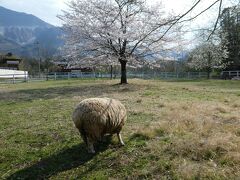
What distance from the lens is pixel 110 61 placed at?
30172mm

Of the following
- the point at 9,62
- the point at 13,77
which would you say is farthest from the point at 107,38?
the point at 9,62

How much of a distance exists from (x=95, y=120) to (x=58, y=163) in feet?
4.54

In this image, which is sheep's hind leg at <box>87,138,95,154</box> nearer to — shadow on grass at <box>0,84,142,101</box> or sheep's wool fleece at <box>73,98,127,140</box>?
sheep's wool fleece at <box>73,98,127,140</box>

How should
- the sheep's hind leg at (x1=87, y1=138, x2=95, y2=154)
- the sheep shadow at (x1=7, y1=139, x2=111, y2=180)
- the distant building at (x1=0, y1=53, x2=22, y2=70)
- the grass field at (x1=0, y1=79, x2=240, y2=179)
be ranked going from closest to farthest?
1. the grass field at (x1=0, y1=79, x2=240, y2=179)
2. the sheep shadow at (x1=7, y1=139, x2=111, y2=180)
3. the sheep's hind leg at (x1=87, y1=138, x2=95, y2=154)
4. the distant building at (x1=0, y1=53, x2=22, y2=70)

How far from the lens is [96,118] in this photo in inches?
372

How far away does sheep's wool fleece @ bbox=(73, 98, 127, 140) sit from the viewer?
30.9 ft

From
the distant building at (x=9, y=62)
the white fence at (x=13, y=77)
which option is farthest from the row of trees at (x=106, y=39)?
the distant building at (x=9, y=62)

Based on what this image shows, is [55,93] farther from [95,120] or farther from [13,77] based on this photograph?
[13,77]

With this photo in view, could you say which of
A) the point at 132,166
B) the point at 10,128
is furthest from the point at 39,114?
the point at 132,166

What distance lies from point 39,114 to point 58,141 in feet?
15.0

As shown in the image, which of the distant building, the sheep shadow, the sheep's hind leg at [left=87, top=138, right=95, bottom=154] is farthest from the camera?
the distant building

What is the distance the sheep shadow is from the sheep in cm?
27

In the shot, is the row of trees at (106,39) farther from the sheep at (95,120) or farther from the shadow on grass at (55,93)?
the sheep at (95,120)

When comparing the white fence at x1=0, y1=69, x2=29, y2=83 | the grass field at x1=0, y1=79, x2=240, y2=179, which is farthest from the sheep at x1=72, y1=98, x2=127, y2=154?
the white fence at x1=0, y1=69, x2=29, y2=83
